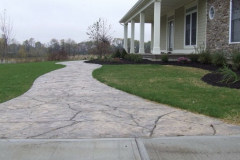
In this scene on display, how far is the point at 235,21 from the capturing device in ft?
36.1

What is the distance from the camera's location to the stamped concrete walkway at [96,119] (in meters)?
3.52

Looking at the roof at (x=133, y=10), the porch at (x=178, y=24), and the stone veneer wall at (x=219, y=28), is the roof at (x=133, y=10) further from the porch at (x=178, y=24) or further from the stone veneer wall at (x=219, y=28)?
the stone veneer wall at (x=219, y=28)

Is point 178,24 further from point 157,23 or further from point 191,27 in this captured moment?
point 157,23

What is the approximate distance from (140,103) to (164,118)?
1.18 metres

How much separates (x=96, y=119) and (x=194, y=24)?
12.6 m

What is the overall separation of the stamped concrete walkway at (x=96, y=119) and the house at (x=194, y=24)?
293 inches

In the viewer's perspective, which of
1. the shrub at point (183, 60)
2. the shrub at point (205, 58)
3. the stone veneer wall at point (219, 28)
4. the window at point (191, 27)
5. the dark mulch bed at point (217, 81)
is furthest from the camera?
the window at point (191, 27)

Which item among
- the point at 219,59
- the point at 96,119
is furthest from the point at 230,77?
the point at 96,119

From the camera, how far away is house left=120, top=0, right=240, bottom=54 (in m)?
11.3

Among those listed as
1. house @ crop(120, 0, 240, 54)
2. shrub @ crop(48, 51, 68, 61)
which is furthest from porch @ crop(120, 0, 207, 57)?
shrub @ crop(48, 51, 68, 61)

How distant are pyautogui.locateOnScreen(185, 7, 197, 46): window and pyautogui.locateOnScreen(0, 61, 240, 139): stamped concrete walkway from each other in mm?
10453

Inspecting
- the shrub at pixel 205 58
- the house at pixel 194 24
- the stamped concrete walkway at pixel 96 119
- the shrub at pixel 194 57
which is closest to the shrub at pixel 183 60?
the shrub at pixel 194 57

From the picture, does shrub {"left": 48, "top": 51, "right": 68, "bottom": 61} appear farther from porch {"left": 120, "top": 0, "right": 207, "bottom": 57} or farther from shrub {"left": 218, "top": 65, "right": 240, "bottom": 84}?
shrub {"left": 218, "top": 65, "right": 240, "bottom": 84}

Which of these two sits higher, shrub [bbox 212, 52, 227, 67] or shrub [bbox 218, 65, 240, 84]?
shrub [bbox 212, 52, 227, 67]
